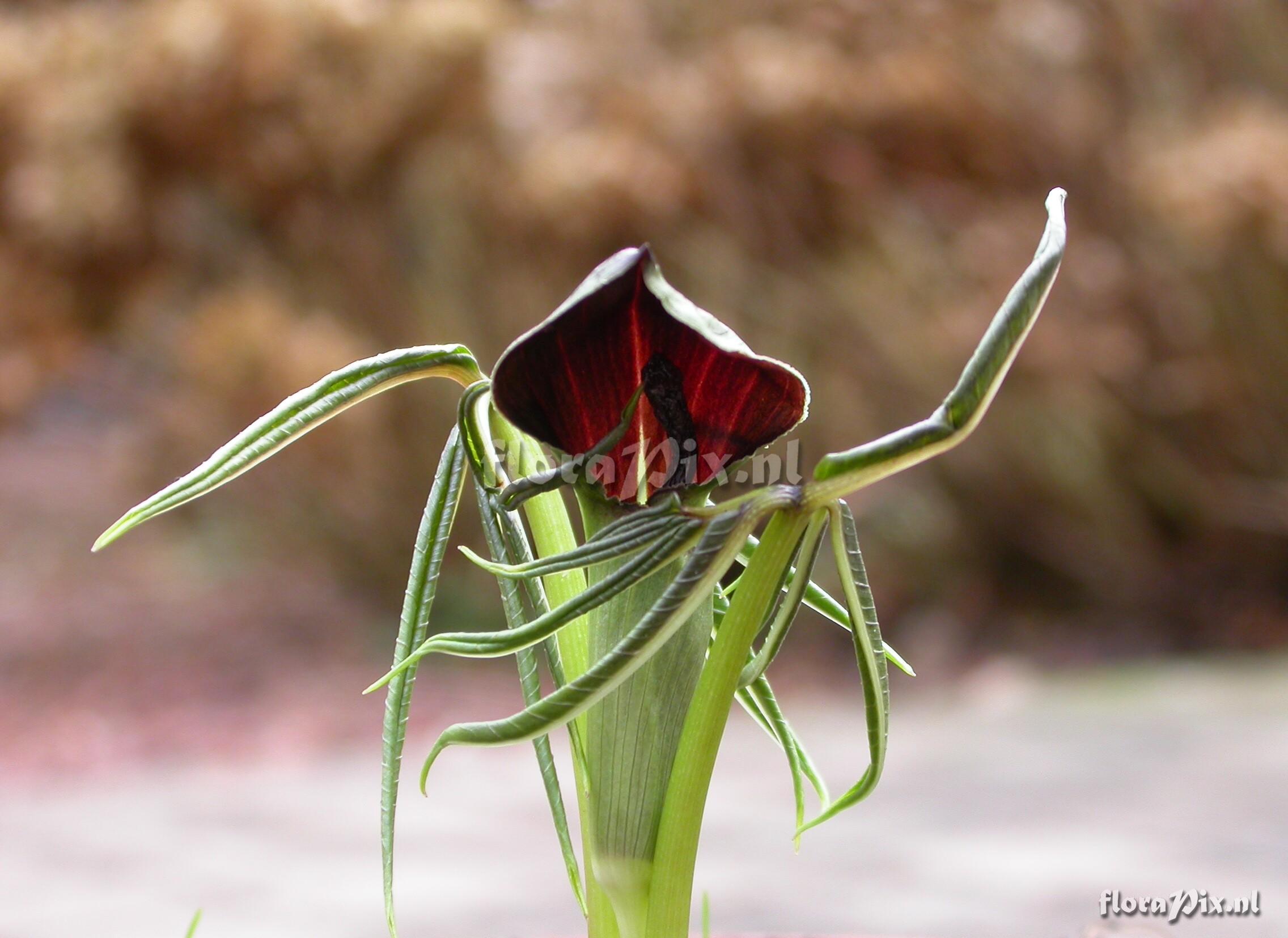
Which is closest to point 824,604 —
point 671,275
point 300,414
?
point 300,414

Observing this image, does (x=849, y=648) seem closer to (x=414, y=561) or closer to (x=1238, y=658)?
(x=1238, y=658)

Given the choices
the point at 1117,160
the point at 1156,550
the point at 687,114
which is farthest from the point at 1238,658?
the point at 687,114

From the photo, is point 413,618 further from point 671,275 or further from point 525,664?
point 671,275
